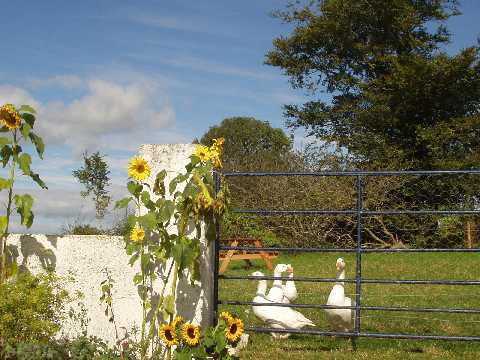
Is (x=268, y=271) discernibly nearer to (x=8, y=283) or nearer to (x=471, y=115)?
(x=8, y=283)

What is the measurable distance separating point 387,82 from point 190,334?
17486 millimetres

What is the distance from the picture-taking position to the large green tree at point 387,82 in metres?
20.3

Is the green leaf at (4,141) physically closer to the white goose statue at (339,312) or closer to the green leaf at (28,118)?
the green leaf at (28,118)

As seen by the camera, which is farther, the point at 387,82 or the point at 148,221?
the point at 387,82

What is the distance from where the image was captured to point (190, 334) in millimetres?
4473

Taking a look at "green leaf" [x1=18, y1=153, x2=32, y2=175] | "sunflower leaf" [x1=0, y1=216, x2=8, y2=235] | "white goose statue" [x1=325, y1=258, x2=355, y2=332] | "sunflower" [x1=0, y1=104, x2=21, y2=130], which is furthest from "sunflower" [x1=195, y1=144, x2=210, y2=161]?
"white goose statue" [x1=325, y1=258, x2=355, y2=332]

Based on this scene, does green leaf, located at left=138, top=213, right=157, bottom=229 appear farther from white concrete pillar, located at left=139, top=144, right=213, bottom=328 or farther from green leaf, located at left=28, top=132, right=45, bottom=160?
green leaf, located at left=28, top=132, right=45, bottom=160

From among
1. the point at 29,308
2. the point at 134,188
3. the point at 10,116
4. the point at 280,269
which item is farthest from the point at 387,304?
the point at 10,116

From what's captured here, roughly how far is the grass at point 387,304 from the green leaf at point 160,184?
6.22 feet

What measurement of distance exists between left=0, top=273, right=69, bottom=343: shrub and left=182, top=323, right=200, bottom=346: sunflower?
0.94 meters

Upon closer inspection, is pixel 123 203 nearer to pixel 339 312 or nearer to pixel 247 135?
pixel 339 312

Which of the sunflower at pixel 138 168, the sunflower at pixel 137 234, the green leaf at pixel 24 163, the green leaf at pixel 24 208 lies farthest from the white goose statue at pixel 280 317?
the green leaf at pixel 24 163

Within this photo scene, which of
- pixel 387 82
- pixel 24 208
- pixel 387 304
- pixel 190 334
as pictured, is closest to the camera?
pixel 190 334

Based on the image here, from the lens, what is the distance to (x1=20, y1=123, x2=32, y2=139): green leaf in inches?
187
